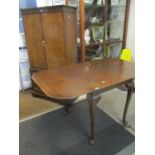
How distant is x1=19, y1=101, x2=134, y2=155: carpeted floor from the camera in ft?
5.65

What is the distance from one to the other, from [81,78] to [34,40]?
52.1 inches

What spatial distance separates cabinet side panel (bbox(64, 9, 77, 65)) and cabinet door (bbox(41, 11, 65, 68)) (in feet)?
0.22

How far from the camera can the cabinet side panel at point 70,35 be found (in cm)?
242

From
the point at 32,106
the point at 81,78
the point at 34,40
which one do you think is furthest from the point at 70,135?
the point at 34,40

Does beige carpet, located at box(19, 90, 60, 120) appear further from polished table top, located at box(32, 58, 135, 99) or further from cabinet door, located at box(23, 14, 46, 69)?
polished table top, located at box(32, 58, 135, 99)

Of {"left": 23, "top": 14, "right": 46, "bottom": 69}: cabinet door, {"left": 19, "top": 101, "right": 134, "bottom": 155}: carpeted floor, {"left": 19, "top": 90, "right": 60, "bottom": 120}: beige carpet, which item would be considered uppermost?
{"left": 23, "top": 14, "right": 46, "bottom": 69}: cabinet door

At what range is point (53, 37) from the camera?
8.17 ft

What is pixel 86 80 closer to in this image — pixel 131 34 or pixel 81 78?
pixel 81 78

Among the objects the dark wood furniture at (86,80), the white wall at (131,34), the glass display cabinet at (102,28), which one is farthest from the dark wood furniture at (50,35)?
the white wall at (131,34)

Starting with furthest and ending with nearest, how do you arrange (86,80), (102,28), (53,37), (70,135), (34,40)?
(102,28) < (34,40) < (53,37) < (70,135) < (86,80)

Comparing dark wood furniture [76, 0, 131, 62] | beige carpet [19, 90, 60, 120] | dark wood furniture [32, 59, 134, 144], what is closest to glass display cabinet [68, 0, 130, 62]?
dark wood furniture [76, 0, 131, 62]
